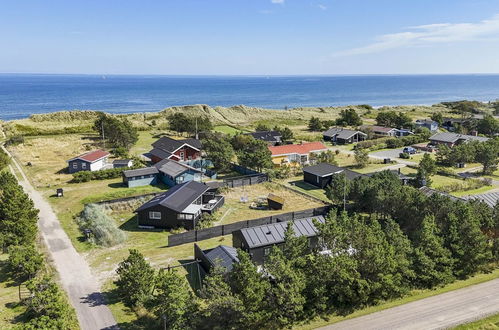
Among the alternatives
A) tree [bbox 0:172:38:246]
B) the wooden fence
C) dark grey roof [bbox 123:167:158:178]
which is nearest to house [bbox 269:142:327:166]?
dark grey roof [bbox 123:167:158:178]

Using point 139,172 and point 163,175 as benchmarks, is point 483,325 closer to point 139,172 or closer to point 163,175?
point 163,175

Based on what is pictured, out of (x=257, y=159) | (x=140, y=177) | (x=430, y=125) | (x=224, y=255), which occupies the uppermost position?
(x=430, y=125)

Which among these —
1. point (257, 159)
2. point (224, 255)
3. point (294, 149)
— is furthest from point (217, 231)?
point (294, 149)

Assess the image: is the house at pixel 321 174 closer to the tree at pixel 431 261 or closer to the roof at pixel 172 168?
the roof at pixel 172 168

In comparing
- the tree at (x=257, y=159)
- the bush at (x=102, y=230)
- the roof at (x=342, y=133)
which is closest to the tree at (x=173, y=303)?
the bush at (x=102, y=230)

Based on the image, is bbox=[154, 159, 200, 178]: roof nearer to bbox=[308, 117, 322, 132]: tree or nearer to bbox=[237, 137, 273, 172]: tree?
bbox=[237, 137, 273, 172]: tree
